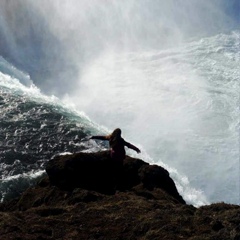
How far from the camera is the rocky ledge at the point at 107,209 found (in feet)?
32.6

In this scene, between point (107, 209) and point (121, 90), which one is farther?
point (121, 90)

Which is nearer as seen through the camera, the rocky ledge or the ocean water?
the rocky ledge

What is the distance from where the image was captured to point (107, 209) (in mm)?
11234

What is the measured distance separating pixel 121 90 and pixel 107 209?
3317 centimetres

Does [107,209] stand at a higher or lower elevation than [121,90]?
lower

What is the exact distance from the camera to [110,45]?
5703 centimetres

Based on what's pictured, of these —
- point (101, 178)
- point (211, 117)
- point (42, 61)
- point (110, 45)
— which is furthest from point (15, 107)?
point (110, 45)

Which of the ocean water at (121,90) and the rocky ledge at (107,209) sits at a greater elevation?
the ocean water at (121,90)

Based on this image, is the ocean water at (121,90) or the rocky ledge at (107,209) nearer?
the rocky ledge at (107,209)

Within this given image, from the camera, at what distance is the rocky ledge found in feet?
32.6

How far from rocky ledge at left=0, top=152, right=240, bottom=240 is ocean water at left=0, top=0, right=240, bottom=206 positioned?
156 inches

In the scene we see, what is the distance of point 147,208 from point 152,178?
9.20 ft

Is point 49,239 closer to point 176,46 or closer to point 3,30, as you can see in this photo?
point 3,30

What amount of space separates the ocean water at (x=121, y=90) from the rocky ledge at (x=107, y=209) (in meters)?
3.96
